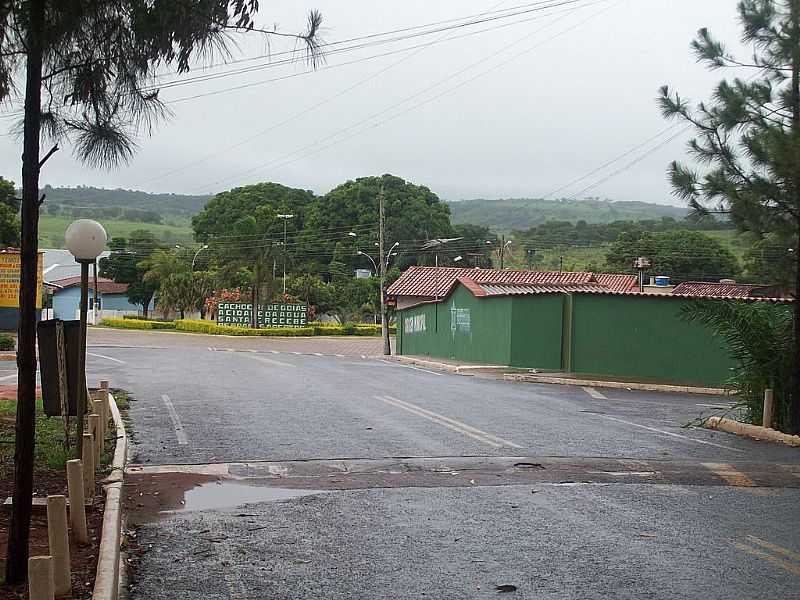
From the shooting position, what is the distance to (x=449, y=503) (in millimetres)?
9430

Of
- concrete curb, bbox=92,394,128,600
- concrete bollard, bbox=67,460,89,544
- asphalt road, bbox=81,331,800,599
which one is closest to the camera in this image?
concrete curb, bbox=92,394,128,600

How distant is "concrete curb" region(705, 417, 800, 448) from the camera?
1439 centimetres

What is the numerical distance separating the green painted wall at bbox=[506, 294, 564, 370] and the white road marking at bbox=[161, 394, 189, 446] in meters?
13.7

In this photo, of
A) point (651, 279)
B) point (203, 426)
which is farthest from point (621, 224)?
point (203, 426)

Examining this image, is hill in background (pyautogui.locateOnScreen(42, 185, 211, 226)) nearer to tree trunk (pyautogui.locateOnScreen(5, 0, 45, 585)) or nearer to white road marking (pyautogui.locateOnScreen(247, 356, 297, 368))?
white road marking (pyautogui.locateOnScreen(247, 356, 297, 368))

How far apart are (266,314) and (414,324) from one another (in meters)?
26.8

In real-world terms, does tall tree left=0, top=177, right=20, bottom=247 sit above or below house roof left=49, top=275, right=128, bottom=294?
above

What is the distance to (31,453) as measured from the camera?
645cm

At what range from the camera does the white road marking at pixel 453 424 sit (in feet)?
43.6

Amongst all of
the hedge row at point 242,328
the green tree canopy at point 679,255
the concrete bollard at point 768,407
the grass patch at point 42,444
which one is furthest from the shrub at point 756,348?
the green tree canopy at point 679,255

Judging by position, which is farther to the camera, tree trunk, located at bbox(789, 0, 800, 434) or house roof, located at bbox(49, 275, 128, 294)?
house roof, located at bbox(49, 275, 128, 294)

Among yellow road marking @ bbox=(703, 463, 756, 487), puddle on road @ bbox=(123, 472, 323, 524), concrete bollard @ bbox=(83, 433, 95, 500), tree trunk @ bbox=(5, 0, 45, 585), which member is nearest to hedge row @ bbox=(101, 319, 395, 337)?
yellow road marking @ bbox=(703, 463, 756, 487)

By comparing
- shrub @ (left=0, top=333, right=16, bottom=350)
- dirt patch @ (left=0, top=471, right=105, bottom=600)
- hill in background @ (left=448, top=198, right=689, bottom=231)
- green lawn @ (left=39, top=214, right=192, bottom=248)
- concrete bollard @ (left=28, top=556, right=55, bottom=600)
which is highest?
hill in background @ (left=448, top=198, right=689, bottom=231)

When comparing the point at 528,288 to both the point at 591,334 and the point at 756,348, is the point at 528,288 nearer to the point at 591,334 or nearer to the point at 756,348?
the point at 591,334
